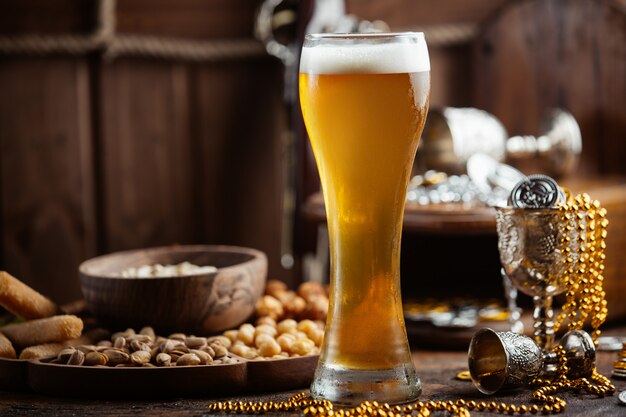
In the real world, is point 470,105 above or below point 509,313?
above

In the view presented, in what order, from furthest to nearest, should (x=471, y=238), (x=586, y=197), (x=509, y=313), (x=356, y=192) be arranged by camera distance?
Answer: (x=471, y=238) → (x=509, y=313) → (x=586, y=197) → (x=356, y=192)

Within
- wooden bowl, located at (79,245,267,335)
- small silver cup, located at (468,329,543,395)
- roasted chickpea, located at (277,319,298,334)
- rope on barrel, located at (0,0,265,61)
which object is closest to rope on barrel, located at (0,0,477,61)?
rope on barrel, located at (0,0,265,61)

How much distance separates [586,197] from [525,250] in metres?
0.09

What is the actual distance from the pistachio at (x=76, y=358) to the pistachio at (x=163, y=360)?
87mm

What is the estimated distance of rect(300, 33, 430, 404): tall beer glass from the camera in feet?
3.61

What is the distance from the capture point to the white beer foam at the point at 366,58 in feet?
3.60

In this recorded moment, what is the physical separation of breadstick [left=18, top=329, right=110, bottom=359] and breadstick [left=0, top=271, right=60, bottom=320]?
0.20 feet

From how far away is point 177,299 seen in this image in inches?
51.7

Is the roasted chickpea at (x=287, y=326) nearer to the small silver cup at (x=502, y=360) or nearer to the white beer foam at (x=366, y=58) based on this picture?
the small silver cup at (x=502, y=360)

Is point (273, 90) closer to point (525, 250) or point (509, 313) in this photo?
point (509, 313)

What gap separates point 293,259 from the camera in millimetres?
2246

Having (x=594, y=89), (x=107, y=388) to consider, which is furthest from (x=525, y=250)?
(x=594, y=89)

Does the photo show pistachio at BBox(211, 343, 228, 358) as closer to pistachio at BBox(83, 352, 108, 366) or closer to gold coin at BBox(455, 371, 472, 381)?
pistachio at BBox(83, 352, 108, 366)

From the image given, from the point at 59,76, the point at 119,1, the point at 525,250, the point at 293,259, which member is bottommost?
the point at 293,259
